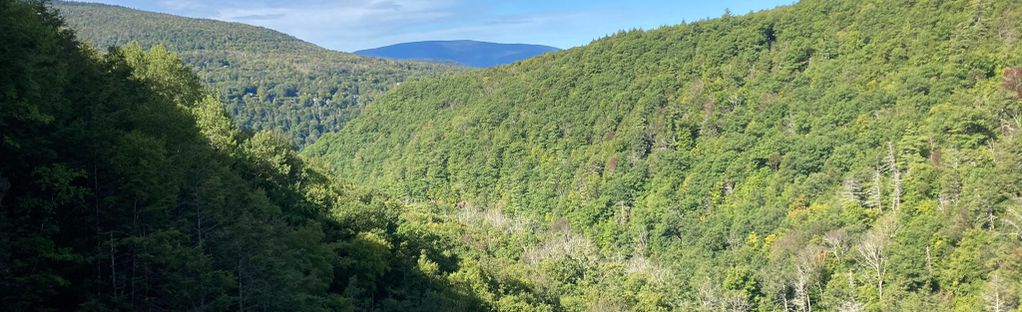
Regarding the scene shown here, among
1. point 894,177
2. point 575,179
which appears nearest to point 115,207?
point 894,177

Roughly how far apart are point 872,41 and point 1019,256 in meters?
62.8

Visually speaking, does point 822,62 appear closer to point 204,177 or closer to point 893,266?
point 893,266

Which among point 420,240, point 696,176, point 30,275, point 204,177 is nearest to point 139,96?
point 204,177

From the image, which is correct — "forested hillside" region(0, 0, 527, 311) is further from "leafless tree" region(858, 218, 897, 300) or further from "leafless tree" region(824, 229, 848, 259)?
"leafless tree" region(824, 229, 848, 259)

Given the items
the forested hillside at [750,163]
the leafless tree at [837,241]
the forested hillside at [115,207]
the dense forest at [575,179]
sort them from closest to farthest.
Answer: the forested hillside at [115,207], the dense forest at [575,179], the forested hillside at [750,163], the leafless tree at [837,241]

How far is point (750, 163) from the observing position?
9806 centimetres

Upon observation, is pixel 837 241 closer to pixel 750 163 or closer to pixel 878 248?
pixel 878 248

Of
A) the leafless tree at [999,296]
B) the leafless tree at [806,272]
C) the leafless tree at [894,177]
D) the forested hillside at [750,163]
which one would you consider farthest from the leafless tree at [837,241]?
the leafless tree at [999,296]

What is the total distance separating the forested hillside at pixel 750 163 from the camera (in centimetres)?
5938

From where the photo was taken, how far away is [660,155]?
4530 inches

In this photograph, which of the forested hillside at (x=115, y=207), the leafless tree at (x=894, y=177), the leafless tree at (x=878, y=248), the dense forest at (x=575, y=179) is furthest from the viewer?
the leafless tree at (x=894, y=177)

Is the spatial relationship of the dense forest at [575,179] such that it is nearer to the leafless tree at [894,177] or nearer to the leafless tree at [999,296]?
the leafless tree at [999,296]

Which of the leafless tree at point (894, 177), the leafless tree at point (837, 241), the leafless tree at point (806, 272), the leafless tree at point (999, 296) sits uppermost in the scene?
the leafless tree at point (894, 177)

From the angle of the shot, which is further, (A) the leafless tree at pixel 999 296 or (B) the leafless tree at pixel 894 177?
(B) the leafless tree at pixel 894 177
